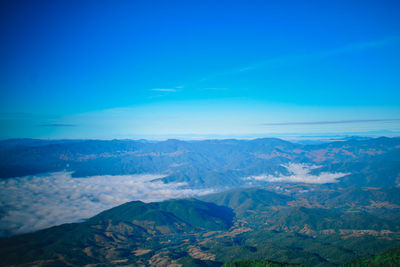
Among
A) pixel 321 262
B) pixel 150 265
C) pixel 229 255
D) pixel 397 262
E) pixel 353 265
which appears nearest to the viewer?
pixel 397 262

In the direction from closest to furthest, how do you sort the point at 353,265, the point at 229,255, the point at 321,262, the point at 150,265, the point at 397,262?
the point at 397,262 → the point at 353,265 → the point at 321,262 → the point at 150,265 → the point at 229,255

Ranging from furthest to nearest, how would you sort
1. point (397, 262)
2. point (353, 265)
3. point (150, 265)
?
point (150, 265) → point (353, 265) → point (397, 262)

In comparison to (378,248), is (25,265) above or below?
above

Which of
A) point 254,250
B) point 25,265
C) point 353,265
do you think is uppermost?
point 353,265

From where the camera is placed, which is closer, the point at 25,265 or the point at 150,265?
the point at 25,265

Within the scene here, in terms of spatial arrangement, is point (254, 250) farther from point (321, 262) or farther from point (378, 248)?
point (378, 248)

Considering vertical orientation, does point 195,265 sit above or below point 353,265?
below

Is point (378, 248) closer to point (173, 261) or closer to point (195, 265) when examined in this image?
point (195, 265)

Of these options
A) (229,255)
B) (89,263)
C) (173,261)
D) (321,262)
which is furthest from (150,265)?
(321,262)

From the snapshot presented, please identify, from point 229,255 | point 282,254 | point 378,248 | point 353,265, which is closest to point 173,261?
point 229,255
